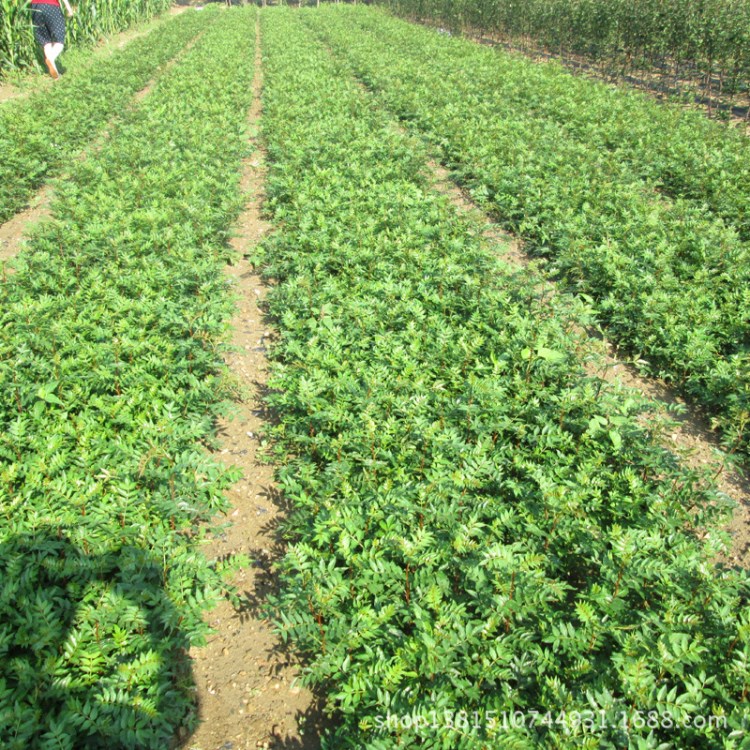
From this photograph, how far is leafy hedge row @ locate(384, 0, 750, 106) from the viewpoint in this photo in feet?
57.1

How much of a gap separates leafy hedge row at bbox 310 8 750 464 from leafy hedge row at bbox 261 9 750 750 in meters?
1.18

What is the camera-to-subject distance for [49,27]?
1709 centimetres

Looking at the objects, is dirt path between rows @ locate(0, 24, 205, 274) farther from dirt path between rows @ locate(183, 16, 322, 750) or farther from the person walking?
the person walking

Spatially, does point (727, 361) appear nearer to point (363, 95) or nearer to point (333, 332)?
point (333, 332)

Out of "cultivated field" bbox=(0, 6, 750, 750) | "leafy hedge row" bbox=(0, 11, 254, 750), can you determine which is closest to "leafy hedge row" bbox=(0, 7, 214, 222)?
"cultivated field" bbox=(0, 6, 750, 750)

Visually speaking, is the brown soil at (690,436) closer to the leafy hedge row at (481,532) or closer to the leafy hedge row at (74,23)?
the leafy hedge row at (481,532)

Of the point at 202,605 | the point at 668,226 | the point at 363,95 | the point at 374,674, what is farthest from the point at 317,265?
the point at 363,95

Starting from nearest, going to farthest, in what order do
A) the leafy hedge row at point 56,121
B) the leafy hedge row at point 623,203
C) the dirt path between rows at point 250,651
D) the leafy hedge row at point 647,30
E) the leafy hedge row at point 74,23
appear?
the dirt path between rows at point 250,651 → the leafy hedge row at point 623,203 → the leafy hedge row at point 56,121 → the leafy hedge row at point 74,23 → the leafy hedge row at point 647,30

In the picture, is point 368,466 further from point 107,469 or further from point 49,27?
point 49,27

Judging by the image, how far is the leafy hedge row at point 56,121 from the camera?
351 inches

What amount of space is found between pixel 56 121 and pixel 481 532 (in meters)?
12.7

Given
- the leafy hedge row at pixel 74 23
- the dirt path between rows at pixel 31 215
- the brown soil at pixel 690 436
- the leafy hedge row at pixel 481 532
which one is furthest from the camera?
the leafy hedge row at pixel 74 23

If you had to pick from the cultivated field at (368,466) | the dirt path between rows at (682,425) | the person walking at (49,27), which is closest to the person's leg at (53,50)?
the person walking at (49,27)

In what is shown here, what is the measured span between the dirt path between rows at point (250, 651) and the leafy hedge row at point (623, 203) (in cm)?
400
